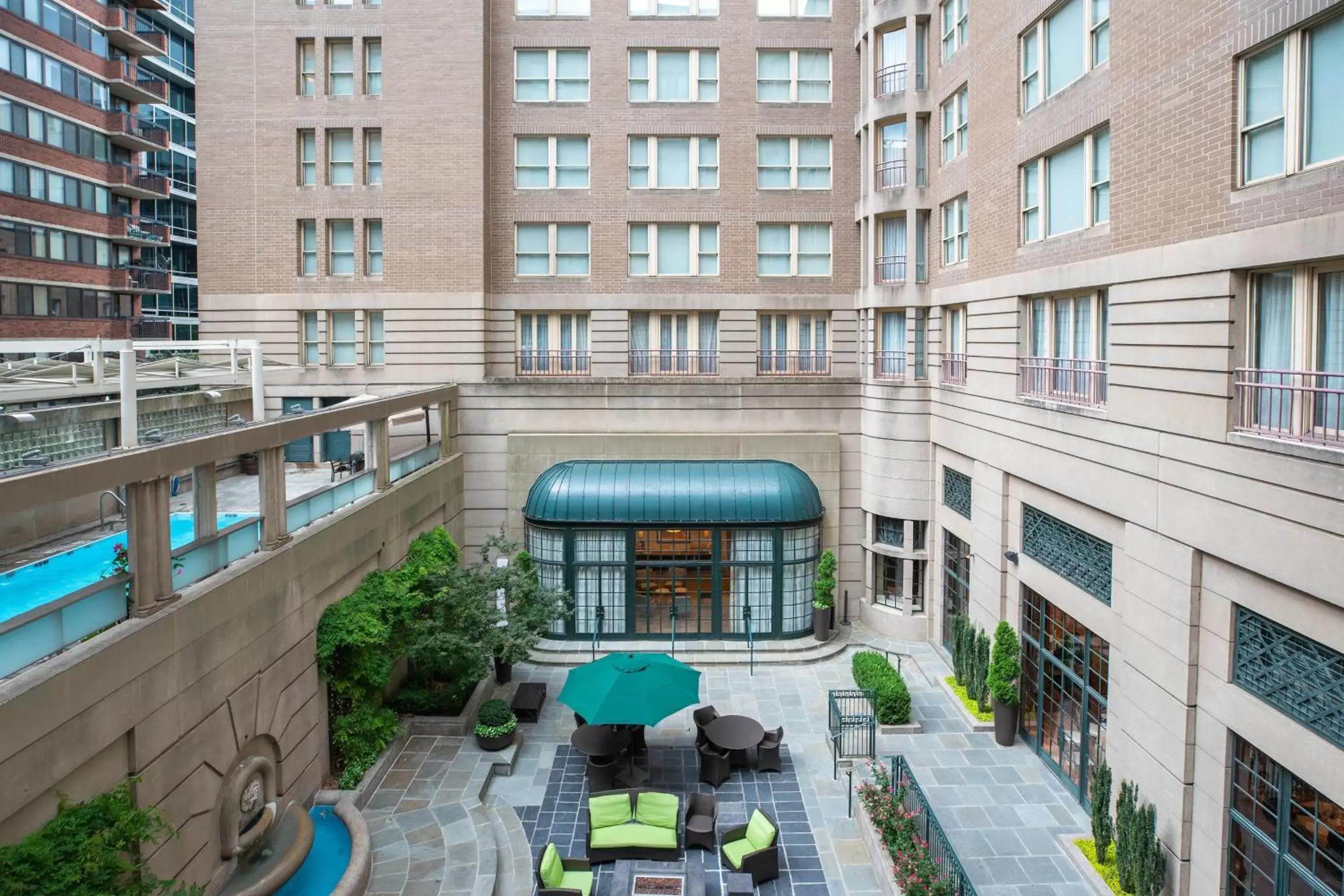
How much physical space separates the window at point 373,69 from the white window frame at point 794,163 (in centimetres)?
1116

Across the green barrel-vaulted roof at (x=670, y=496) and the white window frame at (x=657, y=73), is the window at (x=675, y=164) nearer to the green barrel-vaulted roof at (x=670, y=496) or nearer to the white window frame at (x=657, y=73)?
the white window frame at (x=657, y=73)

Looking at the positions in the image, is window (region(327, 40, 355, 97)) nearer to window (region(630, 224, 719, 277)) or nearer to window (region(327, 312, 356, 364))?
window (region(327, 312, 356, 364))

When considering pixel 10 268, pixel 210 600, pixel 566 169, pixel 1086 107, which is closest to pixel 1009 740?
pixel 1086 107

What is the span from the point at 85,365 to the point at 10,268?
1050 inches

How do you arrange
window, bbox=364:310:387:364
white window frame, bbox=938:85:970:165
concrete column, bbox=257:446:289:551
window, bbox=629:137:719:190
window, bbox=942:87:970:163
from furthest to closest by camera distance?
1. window, bbox=629:137:719:190
2. window, bbox=364:310:387:364
3. window, bbox=942:87:970:163
4. white window frame, bbox=938:85:970:165
5. concrete column, bbox=257:446:289:551

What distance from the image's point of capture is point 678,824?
14.8 meters

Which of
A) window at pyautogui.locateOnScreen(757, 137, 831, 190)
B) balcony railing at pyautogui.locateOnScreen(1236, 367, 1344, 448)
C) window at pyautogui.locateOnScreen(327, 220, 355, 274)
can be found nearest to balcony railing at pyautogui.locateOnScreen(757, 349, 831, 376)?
window at pyautogui.locateOnScreen(757, 137, 831, 190)

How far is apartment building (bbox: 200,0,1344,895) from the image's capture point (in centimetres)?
1719

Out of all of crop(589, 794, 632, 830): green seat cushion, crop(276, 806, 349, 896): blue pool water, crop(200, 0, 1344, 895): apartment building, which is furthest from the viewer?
crop(200, 0, 1344, 895): apartment building

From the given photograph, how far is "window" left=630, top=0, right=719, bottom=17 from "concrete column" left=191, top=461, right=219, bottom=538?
2047 centimetres

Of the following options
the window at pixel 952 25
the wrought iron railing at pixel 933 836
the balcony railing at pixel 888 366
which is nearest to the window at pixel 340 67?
the window at pixel 952 25

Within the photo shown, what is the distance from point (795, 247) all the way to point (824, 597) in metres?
10.6

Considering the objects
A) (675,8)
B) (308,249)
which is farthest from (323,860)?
(675,8)

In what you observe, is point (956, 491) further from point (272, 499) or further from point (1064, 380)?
point (272, 499)
